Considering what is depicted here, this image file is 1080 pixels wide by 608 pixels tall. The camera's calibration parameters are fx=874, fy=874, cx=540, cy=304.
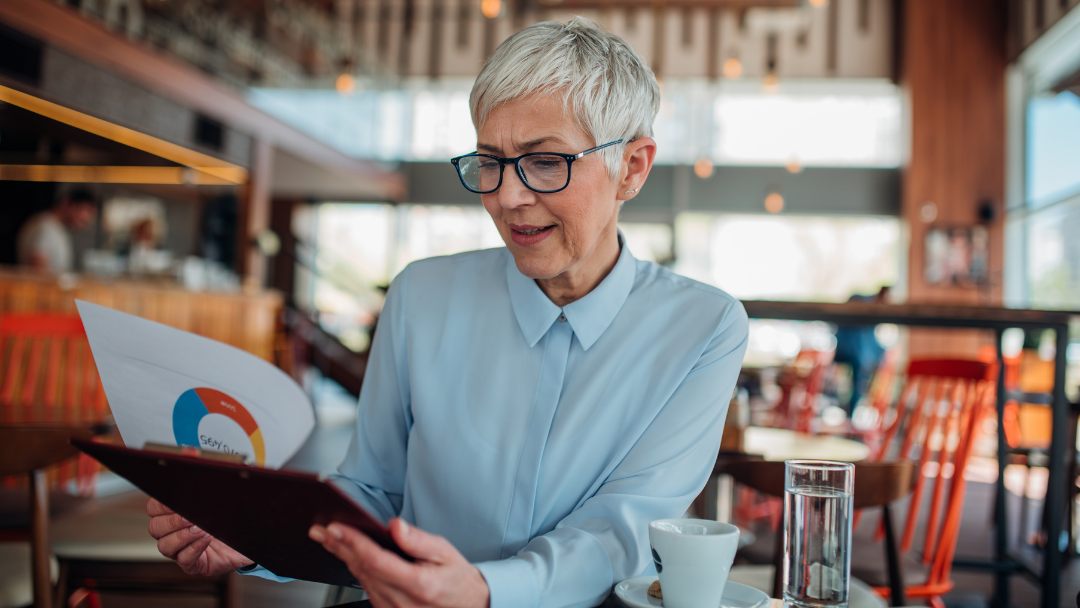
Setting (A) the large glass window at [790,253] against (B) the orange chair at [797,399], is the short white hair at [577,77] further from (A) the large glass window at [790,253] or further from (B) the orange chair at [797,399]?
(A) the large glass window at [790,253]

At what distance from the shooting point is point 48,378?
330cm

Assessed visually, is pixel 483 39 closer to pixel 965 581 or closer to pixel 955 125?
pixel 955 125

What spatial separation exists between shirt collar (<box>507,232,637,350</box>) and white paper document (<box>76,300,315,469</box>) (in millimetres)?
319

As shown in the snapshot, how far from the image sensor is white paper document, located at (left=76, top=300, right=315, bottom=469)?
95 centimetres

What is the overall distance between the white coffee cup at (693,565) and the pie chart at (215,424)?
21.4 inches

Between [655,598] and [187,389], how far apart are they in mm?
576

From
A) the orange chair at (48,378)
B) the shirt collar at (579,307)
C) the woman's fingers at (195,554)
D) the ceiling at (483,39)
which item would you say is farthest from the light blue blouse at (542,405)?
the ceiling at (483,39)

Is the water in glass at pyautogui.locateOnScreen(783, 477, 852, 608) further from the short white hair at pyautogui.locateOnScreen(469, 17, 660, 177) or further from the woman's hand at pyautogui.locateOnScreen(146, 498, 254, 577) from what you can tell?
the woman's hand at pyautogui.locateOnScreen(146, 498, 254, 577)

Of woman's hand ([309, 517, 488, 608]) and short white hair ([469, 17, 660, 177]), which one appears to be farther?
short white hair ([469, 17, 660, 177])

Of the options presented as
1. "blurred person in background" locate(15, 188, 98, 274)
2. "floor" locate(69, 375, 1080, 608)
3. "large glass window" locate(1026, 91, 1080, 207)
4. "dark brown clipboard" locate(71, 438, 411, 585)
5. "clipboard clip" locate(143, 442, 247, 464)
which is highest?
"large glass window" locate(1026, 91, 1080, 207)

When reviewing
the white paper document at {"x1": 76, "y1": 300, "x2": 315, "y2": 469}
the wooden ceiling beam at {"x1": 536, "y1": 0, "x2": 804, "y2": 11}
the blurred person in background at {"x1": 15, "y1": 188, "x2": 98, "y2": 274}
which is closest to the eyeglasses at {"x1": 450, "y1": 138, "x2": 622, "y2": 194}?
the white paper document at {"x1": 76, "y1": 300, "x2": 315, "y2": 469}

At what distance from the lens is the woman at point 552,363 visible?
1.08m

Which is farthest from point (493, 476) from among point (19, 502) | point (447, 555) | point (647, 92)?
point (19, 502)

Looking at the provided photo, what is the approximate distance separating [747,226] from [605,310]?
11.4 meters
